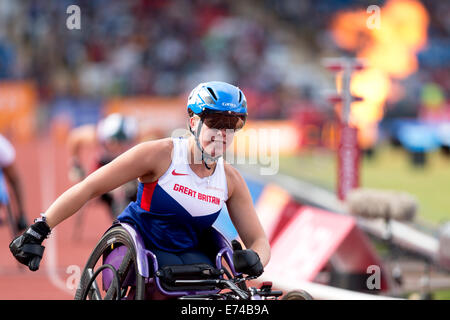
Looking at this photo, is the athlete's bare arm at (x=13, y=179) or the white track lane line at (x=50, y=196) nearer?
the athlete's bare arm at (x=13, y=179)

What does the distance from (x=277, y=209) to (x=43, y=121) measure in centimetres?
2482

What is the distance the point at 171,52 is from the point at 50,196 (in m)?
16.5

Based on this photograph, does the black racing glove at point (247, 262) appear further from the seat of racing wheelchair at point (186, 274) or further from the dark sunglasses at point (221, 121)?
the dark sunglasses at point (221, 121)

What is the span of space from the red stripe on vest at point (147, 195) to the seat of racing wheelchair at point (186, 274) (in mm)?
351

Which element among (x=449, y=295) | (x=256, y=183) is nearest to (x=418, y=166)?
(x=256, y=183)

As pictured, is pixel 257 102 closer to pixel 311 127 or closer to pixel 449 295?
pixel 311 127

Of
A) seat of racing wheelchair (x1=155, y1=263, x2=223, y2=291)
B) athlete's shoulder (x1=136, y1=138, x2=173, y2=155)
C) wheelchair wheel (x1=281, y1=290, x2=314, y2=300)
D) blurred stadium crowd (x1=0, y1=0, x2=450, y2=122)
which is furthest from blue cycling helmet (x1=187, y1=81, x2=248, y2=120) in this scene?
blurred stadium crowd (x1=0, y1=0, x2=450, y2=122)

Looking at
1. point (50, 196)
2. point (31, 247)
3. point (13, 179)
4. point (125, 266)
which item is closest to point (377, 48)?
point (50, 196)

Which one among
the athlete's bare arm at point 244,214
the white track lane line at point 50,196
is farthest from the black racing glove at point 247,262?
the white track lane line at point 50,196

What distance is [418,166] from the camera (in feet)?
76.6

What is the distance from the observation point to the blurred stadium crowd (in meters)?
33.2

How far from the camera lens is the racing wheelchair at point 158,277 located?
14.1 feet

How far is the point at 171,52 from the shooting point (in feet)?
113
